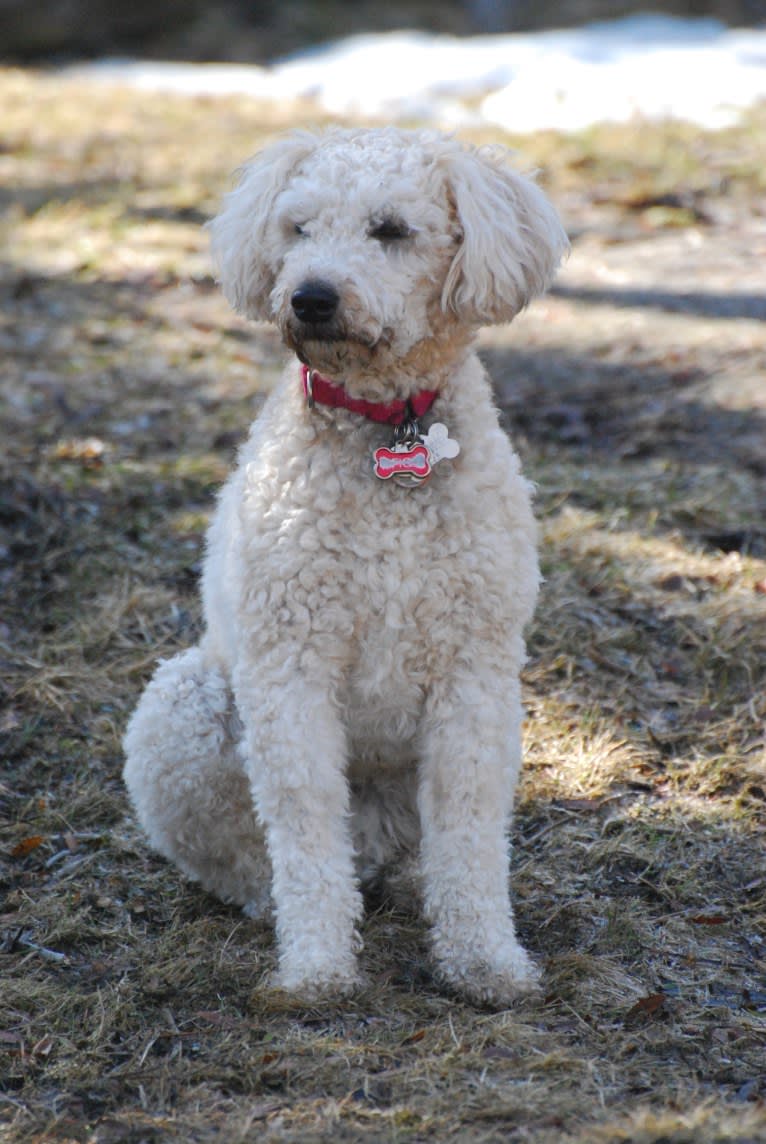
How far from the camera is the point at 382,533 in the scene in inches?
115

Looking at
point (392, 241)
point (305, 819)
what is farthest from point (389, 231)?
point (305, 819)

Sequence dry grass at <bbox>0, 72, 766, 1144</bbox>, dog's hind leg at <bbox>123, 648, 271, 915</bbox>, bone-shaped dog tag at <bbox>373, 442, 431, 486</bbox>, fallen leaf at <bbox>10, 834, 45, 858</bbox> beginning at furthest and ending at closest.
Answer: fallen leaf at <bbox>10, 834, 45, 858</bbox> < dog's hind leg at <bbox>123, 648, 271, 915</bbox> < bone-shaped dog tag at <bbox>373, 442, 431, 486</bbox> < dry grass at <bbox>0, 72, 766, 1144</bbox>

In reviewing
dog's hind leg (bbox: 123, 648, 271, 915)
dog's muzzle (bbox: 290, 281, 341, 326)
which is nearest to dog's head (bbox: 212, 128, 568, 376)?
dog's muzzle (bbox: 290, 281, 341, 326)

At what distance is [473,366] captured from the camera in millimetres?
3131

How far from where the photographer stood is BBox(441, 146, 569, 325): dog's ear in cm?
285

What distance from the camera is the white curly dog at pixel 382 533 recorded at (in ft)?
9.43

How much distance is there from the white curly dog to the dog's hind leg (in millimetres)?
140

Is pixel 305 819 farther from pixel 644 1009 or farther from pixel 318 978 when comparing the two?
pixel 644 1009

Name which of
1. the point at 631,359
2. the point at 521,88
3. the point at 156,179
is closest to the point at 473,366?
the point at 631,359

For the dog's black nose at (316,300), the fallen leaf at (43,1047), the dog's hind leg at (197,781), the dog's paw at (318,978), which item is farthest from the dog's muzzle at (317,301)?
the fallen leaf at (43,1047)

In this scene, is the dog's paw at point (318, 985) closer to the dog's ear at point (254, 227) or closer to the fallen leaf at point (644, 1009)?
the fallen leaf at point (644, 1009)

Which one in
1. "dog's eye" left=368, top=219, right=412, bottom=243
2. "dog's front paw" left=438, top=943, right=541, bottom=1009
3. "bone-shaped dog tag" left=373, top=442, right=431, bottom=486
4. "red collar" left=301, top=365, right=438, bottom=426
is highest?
"dog's eye" left=368, top=219, right=412, bottom=243

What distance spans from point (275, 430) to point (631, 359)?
378 cm

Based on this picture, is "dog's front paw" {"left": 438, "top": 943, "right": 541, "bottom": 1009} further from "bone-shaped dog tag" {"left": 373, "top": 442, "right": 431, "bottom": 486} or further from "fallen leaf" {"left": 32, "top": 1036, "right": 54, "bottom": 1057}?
"bone-shaped dog tag" {"left": 373, "top": 442, "right": 431, "bottom": 486}
